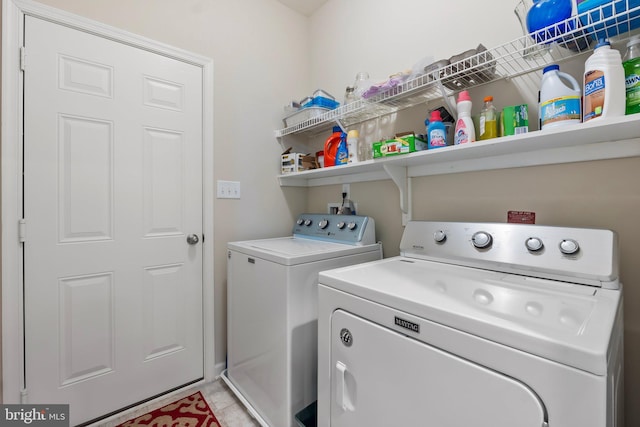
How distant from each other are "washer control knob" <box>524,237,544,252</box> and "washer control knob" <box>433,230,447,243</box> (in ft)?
0.98

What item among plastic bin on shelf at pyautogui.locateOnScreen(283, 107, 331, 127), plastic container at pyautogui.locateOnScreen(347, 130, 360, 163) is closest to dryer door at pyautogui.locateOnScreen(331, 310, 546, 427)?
Answer: plastic container at pyautogui.locateOnScreen(347, 130, 360, 163)

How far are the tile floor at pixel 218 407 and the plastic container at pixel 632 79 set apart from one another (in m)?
1.99

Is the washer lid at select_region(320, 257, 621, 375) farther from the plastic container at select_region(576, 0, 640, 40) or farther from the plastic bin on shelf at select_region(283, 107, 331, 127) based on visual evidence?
the plastic bin on shelf at select_region(283, 107, 331, 127)

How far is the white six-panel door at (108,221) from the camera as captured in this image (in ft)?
4.59

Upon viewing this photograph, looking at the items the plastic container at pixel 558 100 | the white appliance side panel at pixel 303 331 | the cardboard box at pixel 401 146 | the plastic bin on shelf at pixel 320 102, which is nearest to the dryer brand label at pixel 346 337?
the white appliance side panel at pixel 303 331

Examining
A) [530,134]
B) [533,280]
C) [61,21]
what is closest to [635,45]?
[530,134]

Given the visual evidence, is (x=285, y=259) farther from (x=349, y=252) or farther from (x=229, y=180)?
(x=229, y=180)

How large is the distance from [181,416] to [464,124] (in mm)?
2029

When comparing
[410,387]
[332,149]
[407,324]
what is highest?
[332,149]

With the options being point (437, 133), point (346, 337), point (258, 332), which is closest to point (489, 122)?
point (437, 133)

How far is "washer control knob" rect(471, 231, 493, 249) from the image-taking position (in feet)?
3.66

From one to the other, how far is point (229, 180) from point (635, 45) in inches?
76.8

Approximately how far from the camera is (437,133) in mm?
1291

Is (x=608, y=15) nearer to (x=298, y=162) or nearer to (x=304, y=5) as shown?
(x=298, y=162)
